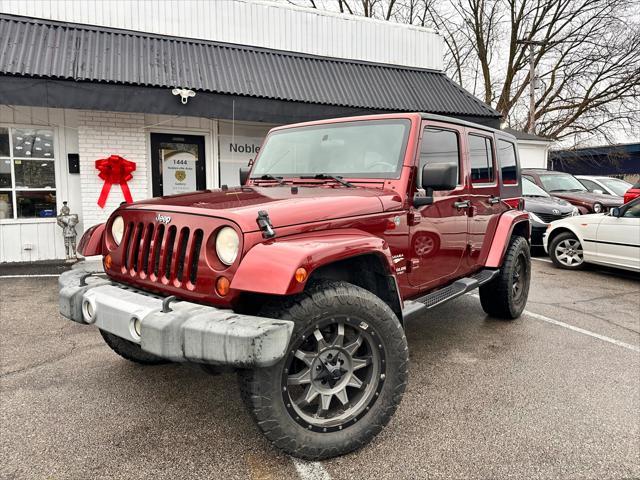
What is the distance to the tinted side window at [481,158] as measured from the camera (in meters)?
4.10

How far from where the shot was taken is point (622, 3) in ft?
75.3

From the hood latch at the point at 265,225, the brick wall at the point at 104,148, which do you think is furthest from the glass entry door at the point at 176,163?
the hood latch at the point at 265,225

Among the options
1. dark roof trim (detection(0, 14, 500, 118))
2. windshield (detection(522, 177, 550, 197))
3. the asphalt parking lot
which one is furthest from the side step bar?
windshield (detection(522, 177, 550, 197))

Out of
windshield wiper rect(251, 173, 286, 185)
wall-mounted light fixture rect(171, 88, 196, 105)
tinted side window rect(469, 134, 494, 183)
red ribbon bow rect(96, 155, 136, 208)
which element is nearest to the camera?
windshield wiper rect(251, 173, 286, 185)

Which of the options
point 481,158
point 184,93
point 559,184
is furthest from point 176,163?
point 559,184

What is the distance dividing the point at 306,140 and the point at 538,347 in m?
2.77

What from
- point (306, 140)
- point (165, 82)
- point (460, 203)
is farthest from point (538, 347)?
point (165, 82)

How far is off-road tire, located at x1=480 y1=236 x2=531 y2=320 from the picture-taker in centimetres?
456

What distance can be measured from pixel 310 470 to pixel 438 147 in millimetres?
2481

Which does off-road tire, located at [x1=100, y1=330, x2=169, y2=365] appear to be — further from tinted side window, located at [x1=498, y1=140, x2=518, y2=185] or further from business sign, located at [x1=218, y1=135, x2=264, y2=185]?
business sign, located at [x1=218, y1=135, x2=264, y2=185]

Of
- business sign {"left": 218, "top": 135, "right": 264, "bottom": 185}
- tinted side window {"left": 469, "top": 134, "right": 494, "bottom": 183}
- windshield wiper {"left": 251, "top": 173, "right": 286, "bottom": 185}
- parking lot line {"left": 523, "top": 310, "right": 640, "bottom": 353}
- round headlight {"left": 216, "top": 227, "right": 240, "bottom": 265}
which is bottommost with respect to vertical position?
parking lot line {"left": 523, "top": 310, "right": 640, "bottom": 353}

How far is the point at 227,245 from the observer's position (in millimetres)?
2287

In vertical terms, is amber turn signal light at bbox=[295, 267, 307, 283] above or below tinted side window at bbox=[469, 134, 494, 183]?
below

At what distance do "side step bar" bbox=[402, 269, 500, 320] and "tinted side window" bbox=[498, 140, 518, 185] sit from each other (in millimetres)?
1102
